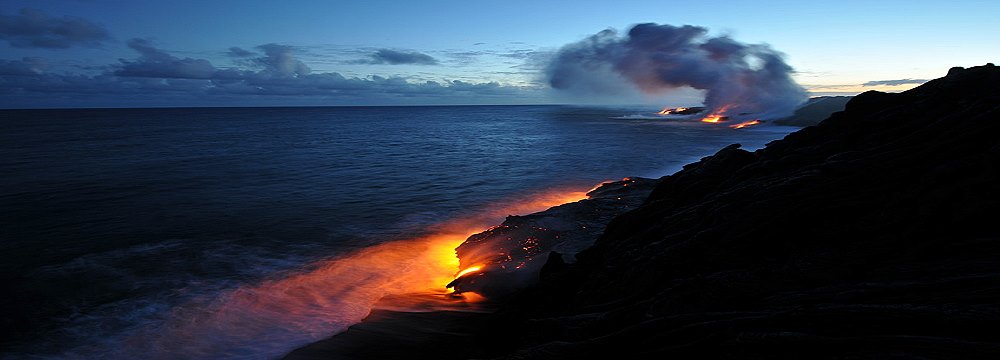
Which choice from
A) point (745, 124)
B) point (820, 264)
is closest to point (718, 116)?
point (745, 124)

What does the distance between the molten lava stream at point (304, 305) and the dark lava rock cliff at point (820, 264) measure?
4.08 m

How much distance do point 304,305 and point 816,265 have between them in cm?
1288

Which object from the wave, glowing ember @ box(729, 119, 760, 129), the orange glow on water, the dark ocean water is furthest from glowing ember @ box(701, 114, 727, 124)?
the wave

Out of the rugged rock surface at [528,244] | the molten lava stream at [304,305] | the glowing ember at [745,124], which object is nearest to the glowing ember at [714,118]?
the glowing ember at [745,124]

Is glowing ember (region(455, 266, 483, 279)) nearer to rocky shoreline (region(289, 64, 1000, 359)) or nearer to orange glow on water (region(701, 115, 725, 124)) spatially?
rocky shoreline (region(289, 64, 1000, 359))

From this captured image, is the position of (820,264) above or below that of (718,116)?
below

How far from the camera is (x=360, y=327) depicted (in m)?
12.9

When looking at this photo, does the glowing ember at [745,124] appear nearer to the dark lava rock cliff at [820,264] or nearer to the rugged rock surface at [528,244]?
the rugged rock surface at [528,244]

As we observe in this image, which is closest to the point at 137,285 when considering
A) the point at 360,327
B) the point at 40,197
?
the point at 360,327

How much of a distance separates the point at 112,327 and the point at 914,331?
16885 millimetres

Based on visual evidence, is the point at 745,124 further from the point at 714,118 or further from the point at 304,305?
the point at 304,305

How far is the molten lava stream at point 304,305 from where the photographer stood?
1250cm

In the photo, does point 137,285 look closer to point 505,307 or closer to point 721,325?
point 505,307

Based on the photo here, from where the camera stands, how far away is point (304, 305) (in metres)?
14.8
